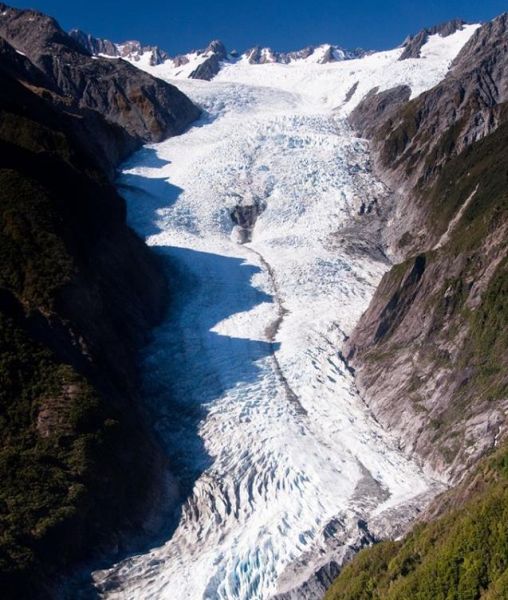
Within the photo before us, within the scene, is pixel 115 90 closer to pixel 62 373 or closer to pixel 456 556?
pixel 62 373

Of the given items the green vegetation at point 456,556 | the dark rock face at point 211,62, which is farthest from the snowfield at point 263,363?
the dark rock face at point 211,62

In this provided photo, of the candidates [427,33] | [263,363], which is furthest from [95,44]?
[263,363]

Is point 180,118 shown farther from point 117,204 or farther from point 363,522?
point 363,522

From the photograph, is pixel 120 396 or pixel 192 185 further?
pixel 192 185

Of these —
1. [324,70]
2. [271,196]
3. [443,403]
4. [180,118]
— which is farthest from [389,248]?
[324,70]

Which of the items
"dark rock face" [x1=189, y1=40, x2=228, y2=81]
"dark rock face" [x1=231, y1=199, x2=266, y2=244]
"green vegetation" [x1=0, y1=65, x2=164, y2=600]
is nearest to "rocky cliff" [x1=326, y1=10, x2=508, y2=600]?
"green vegetation" [x1=0, y1=65, x2=164, y2=600]

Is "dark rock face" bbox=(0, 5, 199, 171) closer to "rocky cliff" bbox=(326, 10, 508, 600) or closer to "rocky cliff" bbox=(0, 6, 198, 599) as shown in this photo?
"rocky cliff" bbox=(326, 10, 508, 600)
